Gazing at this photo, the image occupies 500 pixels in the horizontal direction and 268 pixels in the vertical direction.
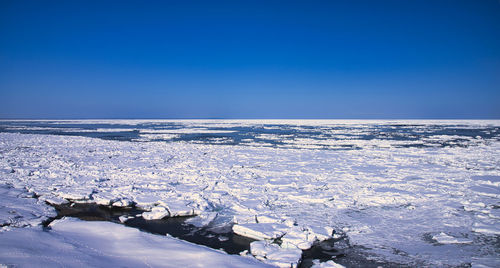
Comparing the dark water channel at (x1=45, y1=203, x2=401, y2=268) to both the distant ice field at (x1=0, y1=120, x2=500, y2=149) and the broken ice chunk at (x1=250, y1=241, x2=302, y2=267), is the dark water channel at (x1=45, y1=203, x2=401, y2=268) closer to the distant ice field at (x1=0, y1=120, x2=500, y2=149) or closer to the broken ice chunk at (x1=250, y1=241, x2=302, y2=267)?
the broken ice chunk at (x1=250, y1=241, x2=302, y2=267)

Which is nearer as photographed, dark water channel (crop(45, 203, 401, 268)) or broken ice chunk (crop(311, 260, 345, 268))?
broken ice chunk (crop(311, 260, 345, 268))

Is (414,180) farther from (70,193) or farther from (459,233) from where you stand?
(70,193)

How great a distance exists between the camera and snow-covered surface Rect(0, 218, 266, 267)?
2.42 meters

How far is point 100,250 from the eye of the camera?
273cm

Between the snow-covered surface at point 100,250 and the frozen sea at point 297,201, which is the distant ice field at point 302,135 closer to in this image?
the frozen sea at point 297,201

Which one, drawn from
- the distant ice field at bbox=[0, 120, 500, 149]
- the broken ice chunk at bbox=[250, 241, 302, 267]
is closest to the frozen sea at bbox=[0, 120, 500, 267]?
the broken ice chunk at bbox=[250, 241, 302, 267]

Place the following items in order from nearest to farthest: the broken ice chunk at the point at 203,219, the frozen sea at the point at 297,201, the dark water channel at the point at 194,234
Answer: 1. the dark water channel at the point at 194,234
2. the frozen sea at the point at 297,201
3. the broken ice chunk at the point at 203,219

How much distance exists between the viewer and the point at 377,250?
3.13 m

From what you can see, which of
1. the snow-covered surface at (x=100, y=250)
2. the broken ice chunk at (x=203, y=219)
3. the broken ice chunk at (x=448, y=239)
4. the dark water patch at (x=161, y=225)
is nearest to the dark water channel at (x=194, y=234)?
the dark water patch at (x=161, y=225)

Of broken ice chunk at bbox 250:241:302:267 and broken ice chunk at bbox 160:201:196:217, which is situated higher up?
broken ice chunk at bbox 160:201:196:217

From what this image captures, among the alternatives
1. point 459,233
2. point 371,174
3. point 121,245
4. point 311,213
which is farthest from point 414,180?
point 121,245

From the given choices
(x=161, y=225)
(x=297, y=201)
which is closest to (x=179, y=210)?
(x=161, y=225)

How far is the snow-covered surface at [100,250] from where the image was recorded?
2.42m

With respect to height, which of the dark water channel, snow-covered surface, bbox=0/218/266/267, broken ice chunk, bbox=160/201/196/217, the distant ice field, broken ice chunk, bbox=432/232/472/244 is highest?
the distant ice field
